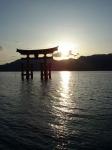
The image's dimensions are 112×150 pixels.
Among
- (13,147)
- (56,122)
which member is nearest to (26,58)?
(56,122)

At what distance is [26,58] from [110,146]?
4804cm

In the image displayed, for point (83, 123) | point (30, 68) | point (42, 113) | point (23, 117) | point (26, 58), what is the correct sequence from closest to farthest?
point (83, 123) → point (23, 117) → point (42, 113) → point (26, 58) → point (30, 68)

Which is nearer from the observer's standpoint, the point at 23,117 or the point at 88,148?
the point at 88,148

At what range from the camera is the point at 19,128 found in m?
13.4

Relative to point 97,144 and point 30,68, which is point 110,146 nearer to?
point 97,144

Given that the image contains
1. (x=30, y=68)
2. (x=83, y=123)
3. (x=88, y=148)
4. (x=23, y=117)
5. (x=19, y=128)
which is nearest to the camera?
(x=88, y=148)

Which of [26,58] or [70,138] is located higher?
[26,58]

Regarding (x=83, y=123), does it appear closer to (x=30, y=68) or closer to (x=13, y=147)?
(x=13, y=147)

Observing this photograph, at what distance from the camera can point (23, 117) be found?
52.7ft

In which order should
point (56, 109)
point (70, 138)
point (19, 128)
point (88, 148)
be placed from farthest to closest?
point (56, 109), point (19, 128), point (70, 138), point (88, 148)

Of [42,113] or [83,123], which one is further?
[42,113]

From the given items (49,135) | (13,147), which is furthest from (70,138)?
(13,147)

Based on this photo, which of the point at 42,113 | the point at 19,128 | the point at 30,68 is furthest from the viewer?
the point at 30,68

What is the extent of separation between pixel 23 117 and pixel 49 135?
14.4 ft
